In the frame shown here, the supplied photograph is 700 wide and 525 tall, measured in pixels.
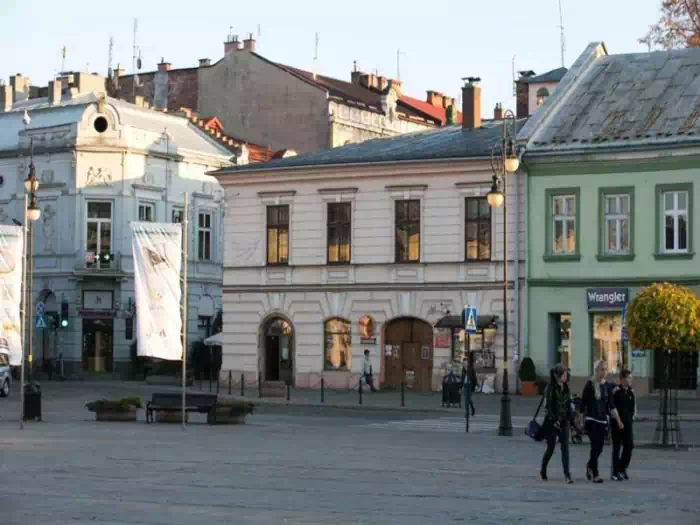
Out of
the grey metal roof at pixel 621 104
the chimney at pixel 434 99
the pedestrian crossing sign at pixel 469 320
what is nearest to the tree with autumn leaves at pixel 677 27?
the grey metal roof at pixel 621 104

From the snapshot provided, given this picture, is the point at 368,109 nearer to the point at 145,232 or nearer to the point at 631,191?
the point at 631,191

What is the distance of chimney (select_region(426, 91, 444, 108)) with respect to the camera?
99.1 m

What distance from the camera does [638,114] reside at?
50062 mm

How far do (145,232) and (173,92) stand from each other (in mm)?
54220

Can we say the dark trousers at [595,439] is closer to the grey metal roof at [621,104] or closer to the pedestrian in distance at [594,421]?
the pedestrian in distance at [594,421]

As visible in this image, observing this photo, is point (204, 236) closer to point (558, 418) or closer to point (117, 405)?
point (117, 405)

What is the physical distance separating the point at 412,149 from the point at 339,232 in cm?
386

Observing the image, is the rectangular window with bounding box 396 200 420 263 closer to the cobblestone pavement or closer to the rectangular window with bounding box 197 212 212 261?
the rectangular window with bounding box 197 212 212 261

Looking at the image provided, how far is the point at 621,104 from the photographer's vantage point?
51.2 m

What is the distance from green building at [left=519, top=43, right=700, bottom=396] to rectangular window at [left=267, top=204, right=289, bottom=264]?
9.10m

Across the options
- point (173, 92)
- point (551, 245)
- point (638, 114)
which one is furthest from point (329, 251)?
point (173, 92)

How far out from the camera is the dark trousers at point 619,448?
2172 centimetres

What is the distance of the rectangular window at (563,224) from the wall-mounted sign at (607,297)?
1634mm

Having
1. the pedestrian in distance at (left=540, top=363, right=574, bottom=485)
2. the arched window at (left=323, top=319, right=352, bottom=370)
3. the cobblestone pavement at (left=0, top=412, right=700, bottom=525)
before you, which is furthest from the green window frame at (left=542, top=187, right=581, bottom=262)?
the pedestrian in distance at (left=540, top=363, right=574, bottom=485)
